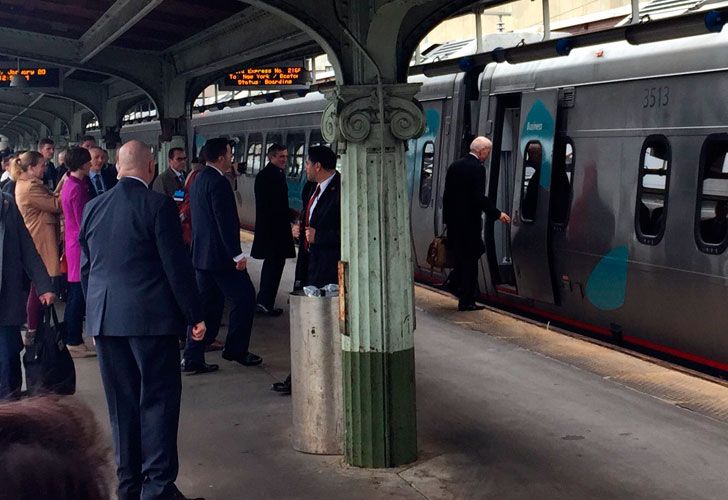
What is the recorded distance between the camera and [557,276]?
10.2 m

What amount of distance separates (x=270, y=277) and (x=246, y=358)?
2.46 meters

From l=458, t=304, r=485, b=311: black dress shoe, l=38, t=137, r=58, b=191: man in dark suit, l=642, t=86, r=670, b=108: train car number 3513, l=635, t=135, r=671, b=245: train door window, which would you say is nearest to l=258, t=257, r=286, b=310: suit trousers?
l=458, t=304, r=485, b=311: black dress shoe

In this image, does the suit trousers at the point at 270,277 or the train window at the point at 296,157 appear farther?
the train window at the point at 296,157

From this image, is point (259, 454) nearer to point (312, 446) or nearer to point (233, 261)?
point (312, 446)

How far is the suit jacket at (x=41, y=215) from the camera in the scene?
9227mm

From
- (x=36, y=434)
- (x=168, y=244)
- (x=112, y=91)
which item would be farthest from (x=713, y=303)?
(x=112, y=91)

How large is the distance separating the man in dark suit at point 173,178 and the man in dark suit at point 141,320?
14.2 ft

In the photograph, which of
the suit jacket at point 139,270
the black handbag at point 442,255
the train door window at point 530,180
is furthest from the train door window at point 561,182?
the suit jacket at point 139,270

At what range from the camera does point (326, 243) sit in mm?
7207

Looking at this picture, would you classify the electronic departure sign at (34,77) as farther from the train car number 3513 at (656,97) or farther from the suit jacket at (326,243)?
the train car number 3513 at (656,97)

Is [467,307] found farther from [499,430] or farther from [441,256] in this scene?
[499,430]

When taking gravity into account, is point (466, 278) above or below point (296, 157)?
below

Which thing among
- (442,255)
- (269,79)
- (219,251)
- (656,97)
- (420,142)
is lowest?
(442,255)

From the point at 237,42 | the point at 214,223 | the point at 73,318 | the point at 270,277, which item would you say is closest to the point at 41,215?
the point at 73,318
